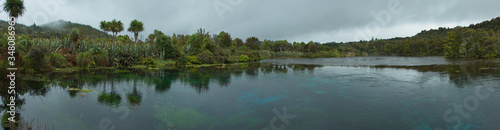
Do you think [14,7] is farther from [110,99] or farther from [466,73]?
[466,73]

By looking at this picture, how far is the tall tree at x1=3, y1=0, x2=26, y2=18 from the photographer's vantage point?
19266 mm

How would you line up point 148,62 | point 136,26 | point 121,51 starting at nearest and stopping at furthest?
point 121,51 → point 148,62 → point 136,26

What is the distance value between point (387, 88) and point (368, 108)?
4.37 metres

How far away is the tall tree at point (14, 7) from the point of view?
63.2 ft

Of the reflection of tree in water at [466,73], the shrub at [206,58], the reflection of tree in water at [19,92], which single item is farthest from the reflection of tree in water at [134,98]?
the shrub at [206,58]

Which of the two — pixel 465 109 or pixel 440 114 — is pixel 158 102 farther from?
pixel 465 109

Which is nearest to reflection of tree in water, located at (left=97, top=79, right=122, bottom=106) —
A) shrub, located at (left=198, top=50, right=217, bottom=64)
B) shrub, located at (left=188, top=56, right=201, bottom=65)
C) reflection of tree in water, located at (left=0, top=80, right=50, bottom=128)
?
reflection of tree in water, located at (left=0, top=80, right=50, bottom=128)

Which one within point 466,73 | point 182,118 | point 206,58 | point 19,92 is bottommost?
point 182,118

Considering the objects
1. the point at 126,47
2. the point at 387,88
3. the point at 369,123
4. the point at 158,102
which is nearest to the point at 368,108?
the point at 369,123

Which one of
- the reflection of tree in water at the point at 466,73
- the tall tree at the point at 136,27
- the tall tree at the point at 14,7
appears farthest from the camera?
the tall tree at the point at 136,27

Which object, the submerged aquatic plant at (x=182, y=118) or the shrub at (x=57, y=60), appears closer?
the submerged aquatic plant at (x=182, y=118)

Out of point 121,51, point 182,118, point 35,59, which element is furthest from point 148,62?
point 182,118

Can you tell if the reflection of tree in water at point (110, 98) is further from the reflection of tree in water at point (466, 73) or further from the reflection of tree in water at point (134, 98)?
the reflection of tree in water at point (466, 73)

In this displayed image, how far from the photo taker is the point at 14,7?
1952cm
